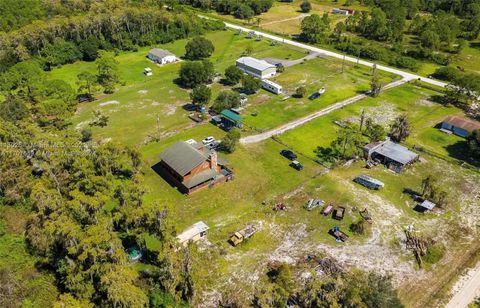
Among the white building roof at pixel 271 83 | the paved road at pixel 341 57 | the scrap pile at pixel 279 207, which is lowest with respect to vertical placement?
the scrap pile at pixel 279 207

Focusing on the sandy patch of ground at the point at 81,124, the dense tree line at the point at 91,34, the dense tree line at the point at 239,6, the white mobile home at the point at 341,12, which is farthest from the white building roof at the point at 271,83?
the white mobile home at the point at 341,12

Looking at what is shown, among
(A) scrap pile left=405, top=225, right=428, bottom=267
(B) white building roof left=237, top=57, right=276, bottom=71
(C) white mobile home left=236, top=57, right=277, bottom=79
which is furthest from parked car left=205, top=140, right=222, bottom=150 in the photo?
(A) scrap pile left=405, top=225, right=428, bottom=267

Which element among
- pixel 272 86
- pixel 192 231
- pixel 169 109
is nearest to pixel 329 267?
pixel 192 231

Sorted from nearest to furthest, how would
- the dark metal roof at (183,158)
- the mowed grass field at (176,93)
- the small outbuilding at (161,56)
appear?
1. the dark metal roof at (183,158)
2. the mowed grass field at (176,93)
3. the small outbuilding at (161,56)

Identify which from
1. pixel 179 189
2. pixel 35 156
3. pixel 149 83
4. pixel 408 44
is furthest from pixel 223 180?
pixel 408 44

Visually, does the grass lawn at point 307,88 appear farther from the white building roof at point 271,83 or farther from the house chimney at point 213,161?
the house chimney at point 213,161

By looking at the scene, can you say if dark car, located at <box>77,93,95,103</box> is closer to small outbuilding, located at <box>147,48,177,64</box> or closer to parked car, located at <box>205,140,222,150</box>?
small outbuilding, located at <box>147,48,177,64</box>

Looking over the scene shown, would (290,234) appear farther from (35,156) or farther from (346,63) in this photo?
(346,63)
